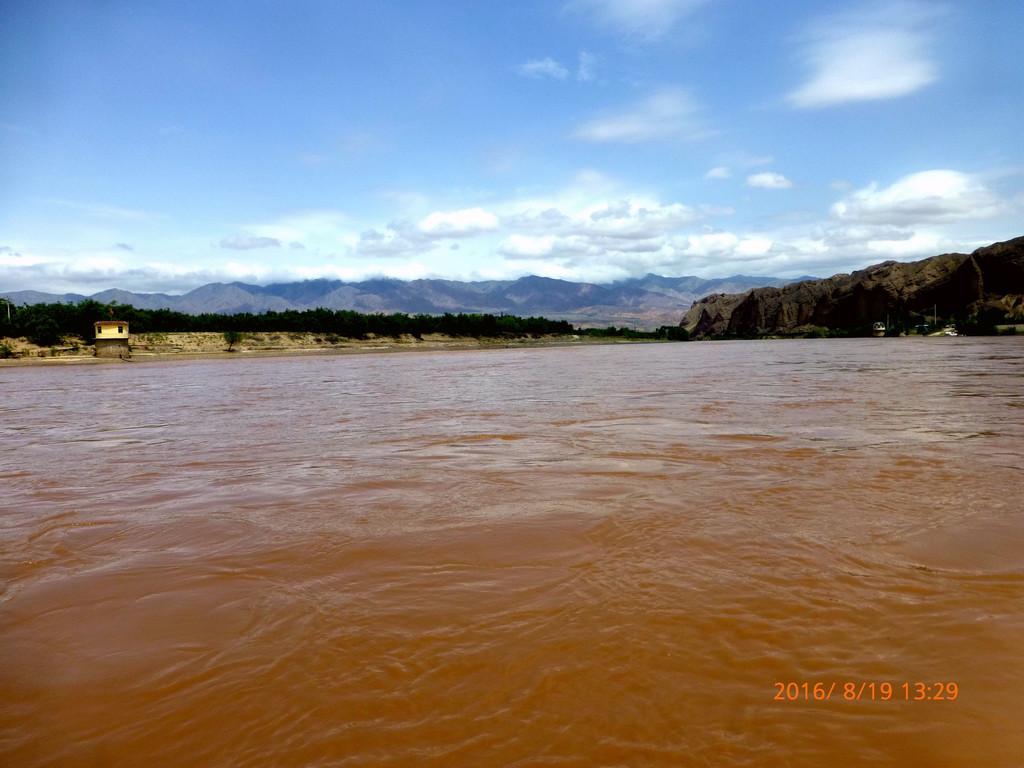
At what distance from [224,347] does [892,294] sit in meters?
148

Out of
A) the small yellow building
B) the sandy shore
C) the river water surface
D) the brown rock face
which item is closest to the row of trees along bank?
the sandy shore

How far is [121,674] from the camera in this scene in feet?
10.1

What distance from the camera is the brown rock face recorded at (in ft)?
402

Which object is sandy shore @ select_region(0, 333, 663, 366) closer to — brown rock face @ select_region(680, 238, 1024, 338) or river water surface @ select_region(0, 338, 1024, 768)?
river water surface @ select_region(0, 338, 1024, 768)

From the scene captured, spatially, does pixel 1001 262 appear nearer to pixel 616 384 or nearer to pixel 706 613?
pixel 616 384

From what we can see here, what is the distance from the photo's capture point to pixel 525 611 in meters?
3.57

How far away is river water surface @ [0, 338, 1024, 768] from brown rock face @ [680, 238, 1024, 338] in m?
148

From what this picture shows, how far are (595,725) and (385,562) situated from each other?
7.45ft
